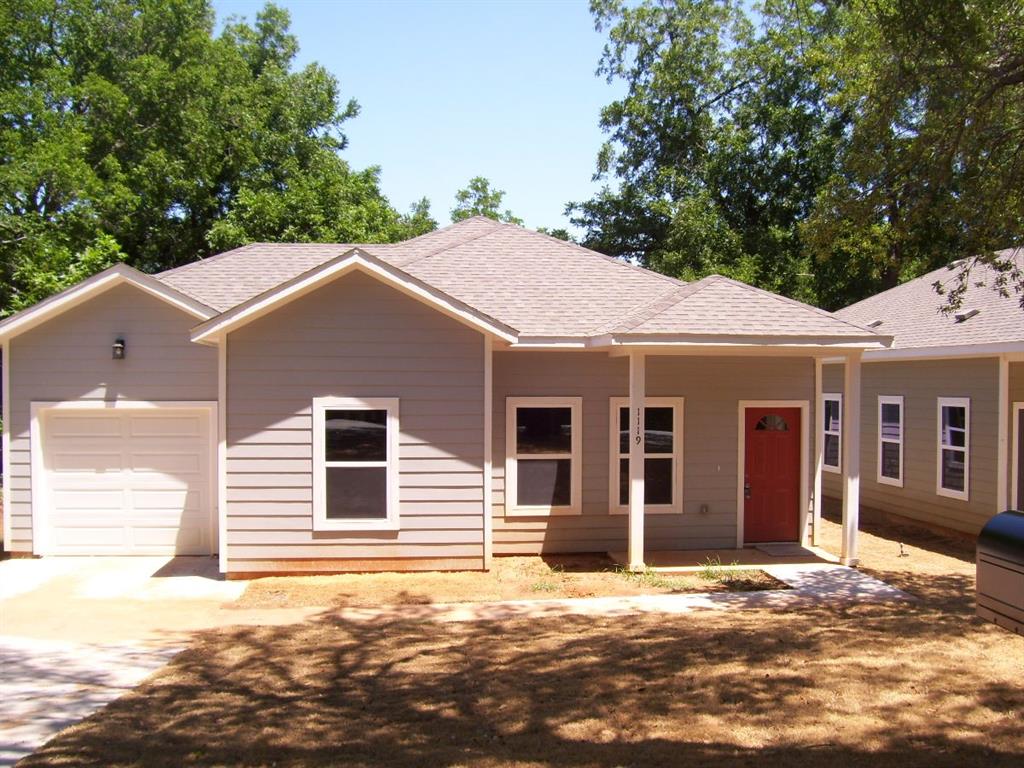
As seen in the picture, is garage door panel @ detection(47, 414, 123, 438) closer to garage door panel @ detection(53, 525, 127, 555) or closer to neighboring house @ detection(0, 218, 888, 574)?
neighboring house @ detection(0, 218, 888, 574)

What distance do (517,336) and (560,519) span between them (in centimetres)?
302

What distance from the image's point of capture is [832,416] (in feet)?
63.2

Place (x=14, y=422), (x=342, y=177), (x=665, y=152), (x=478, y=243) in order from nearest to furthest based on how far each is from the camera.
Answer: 1. (x=14, y=422)
2. (x=478, y=243)
3. (x=342, y=177)
4. (x=665, y=152)

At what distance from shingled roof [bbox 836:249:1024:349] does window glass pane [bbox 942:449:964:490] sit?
1.98 m

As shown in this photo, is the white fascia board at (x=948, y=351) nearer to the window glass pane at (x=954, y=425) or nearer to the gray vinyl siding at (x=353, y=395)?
the window glass pane at (x=954, y=425)

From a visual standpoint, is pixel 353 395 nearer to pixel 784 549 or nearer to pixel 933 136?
pixel 784 549

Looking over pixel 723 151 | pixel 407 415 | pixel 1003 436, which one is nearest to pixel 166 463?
pixel 407 415

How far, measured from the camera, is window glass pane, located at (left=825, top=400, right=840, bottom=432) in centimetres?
1909

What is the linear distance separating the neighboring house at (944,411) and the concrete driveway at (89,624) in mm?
10660

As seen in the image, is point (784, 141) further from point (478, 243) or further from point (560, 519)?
point (560, 519)

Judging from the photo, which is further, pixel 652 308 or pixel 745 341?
pixel 652 308

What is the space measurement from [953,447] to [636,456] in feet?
23.7

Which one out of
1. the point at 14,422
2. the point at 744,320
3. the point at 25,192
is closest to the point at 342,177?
the point at 25,192

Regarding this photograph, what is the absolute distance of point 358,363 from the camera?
11250mm
